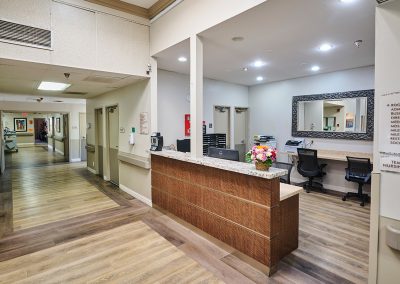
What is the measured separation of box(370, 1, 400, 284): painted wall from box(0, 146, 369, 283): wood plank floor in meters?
0.77

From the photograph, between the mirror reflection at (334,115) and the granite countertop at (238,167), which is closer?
the granite countertop at (238,167)

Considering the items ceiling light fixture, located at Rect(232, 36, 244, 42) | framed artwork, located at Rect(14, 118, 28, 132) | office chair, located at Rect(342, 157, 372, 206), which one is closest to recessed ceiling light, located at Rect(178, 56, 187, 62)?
ceiling light fixture, located at Rect(232, 36, 244, 42)

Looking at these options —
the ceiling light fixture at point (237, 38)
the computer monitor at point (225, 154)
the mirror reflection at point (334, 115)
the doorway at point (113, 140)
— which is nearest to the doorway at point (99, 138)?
the doorway at point (113, 140)

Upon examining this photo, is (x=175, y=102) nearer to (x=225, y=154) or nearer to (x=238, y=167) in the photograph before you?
(x=225, y=154)

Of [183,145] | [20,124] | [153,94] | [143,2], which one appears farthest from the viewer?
[20,124]

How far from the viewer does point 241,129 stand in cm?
737

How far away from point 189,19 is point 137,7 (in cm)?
121

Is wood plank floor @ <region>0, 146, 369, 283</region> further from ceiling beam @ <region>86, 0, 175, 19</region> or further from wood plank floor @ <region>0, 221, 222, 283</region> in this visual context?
ceiling beam @ <region>86, 0, 175, 19</region>

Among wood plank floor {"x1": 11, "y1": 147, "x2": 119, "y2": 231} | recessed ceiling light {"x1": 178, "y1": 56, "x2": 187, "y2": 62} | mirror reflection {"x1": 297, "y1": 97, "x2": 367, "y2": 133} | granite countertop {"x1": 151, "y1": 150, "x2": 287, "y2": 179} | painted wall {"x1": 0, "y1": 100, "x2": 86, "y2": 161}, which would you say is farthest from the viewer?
painted wall {"x1": 0, "y1": 100, "x2": 86, "y2": 161}

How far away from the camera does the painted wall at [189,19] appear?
8.70ft

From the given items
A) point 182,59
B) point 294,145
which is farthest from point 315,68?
point 182,59

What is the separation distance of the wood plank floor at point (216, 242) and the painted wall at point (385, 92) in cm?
77

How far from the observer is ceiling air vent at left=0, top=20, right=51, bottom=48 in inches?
114

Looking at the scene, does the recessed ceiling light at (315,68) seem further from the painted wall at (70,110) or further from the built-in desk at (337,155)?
the painted wall at (70,110)
